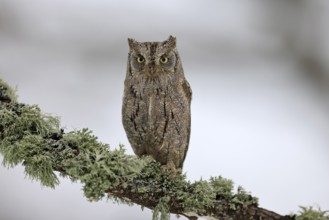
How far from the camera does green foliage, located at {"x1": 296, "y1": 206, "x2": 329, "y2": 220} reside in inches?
73.9

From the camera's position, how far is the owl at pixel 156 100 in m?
2.70

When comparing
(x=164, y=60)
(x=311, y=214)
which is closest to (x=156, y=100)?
(x=164, y=60)

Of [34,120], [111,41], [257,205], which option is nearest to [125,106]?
[34,120]

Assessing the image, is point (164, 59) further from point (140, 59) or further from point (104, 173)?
point (104, 173)

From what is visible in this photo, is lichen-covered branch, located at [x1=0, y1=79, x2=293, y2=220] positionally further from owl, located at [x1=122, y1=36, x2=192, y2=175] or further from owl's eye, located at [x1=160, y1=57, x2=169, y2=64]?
owl's eye, located at [x1=160, y1=57, x2=169, y2=64]

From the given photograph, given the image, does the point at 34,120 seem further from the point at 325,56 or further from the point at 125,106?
the point at 325,56

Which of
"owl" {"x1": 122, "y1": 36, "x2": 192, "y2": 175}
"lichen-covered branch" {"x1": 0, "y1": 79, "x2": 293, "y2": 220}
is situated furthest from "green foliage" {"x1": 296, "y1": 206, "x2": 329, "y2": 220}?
"owl" {"x1": 122, "y1": 36, "x2": 192, "y2": 175}

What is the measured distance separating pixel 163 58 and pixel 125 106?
282 mm

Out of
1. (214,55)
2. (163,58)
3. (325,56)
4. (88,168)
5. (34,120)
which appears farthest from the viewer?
(214,55)

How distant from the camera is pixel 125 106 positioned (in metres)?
2.74

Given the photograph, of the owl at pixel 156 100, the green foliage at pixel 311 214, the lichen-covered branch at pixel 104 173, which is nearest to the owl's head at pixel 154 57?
the owl at pixel 156 100

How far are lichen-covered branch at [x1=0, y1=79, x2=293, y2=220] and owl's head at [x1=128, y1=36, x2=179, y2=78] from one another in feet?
2.22

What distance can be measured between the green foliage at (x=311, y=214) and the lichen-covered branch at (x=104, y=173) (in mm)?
84

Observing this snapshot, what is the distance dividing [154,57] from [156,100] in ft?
0.64
